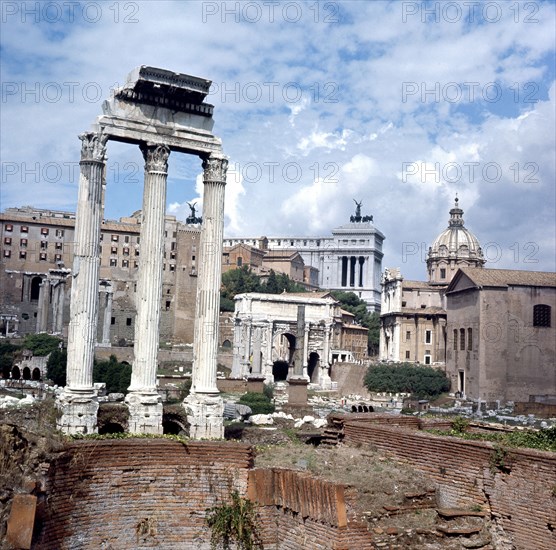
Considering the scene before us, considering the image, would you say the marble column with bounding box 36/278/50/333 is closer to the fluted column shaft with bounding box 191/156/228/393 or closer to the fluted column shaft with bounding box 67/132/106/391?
the fluted column shaft with bounding box 191/156/228/393

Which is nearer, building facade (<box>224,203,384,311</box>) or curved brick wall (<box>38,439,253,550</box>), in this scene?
curved brick wall (<box>38,439,253,550</box>)

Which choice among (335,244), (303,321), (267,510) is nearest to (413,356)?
(303,321)

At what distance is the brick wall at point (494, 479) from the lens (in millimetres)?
11344

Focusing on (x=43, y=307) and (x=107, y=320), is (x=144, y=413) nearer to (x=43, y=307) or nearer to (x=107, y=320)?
(x=107, y=320)

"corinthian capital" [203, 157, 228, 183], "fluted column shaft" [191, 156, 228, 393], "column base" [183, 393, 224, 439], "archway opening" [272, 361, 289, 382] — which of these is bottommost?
"column base" [183, 393, 224, 439]

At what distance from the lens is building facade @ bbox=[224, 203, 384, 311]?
128m

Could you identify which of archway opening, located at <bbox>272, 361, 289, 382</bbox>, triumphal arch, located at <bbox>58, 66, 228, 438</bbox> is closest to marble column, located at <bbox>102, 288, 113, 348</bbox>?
archway opening, located at <bbox>272, 361, 289, 382</bbox>

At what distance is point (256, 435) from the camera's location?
19297 millimetres

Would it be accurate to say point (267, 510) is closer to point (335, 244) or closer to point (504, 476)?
point (504, 476)

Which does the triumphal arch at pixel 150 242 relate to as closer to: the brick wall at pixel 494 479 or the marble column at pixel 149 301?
the marble column at pixel 149 301

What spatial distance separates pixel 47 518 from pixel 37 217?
69364mm

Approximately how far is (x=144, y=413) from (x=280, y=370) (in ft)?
170

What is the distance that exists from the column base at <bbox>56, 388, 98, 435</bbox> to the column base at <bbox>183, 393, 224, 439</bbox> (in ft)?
7.78

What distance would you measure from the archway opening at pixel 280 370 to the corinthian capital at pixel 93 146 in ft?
168
